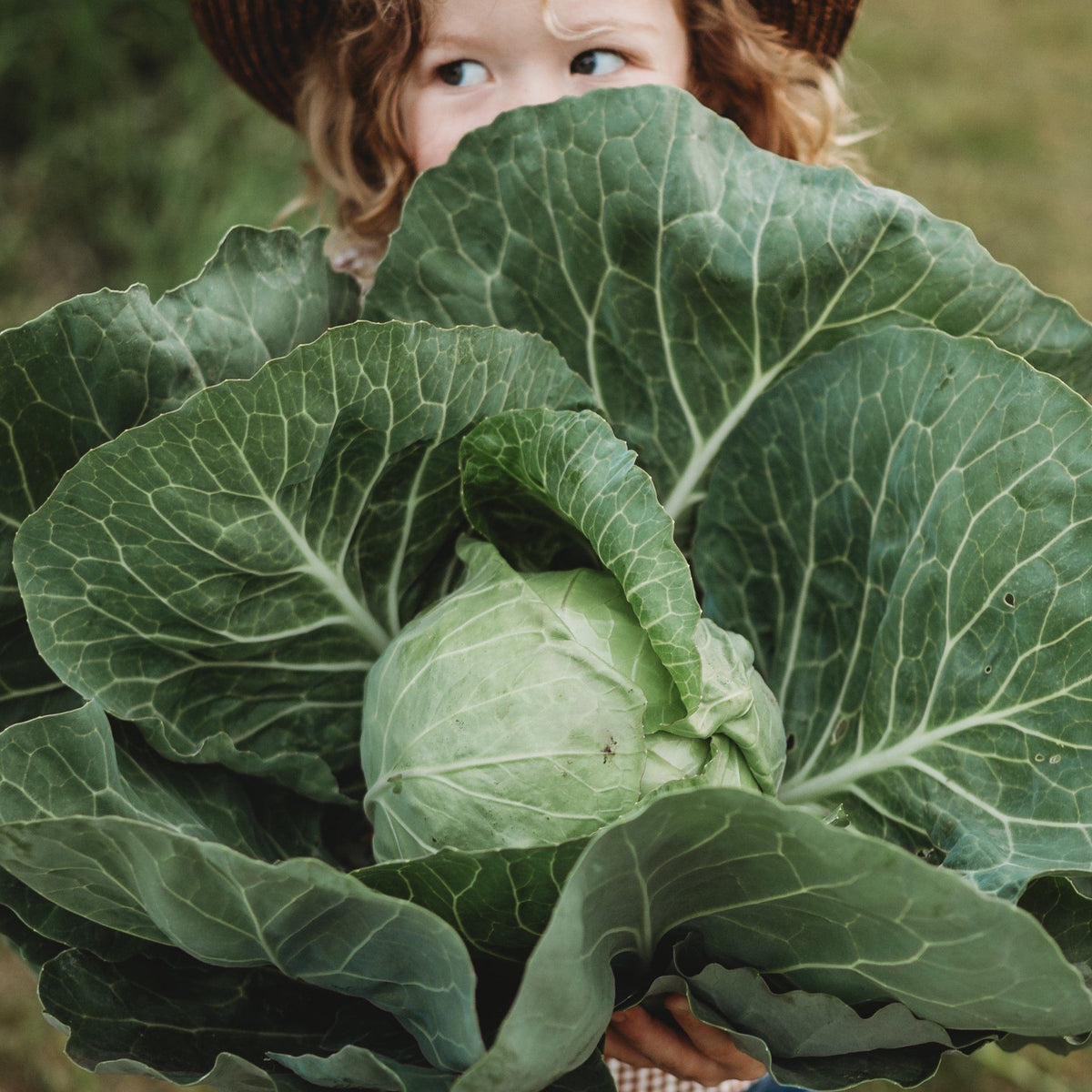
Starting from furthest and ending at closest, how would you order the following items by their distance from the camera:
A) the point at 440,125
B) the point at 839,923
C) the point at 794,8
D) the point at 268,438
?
the point at 794,8
the point at 440,125
the point at 268,438
the point at 839,923

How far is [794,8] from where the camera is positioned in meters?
1.55

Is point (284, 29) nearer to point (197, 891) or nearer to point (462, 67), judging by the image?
point (462, 67)

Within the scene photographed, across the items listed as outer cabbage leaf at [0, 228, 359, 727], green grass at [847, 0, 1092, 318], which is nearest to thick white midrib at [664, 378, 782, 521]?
outer cabbage leaf at [0, 228, 359, 727]

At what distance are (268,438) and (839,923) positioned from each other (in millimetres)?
586

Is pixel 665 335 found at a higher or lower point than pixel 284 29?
lower

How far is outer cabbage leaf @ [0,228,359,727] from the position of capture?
992mm

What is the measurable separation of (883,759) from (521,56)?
899mm

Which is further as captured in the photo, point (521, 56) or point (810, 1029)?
point (521, 56)

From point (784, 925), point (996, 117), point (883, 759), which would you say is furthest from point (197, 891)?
point (996, 117)

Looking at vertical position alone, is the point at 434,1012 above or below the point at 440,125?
below

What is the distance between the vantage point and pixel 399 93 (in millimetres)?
1496

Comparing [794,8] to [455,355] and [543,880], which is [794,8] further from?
[543,880]

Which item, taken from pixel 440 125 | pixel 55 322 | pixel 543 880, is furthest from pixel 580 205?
pixel 543 880

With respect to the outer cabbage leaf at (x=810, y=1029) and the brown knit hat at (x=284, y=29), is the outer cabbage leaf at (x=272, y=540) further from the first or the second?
the brown knit hat at (x=284, y=29)
